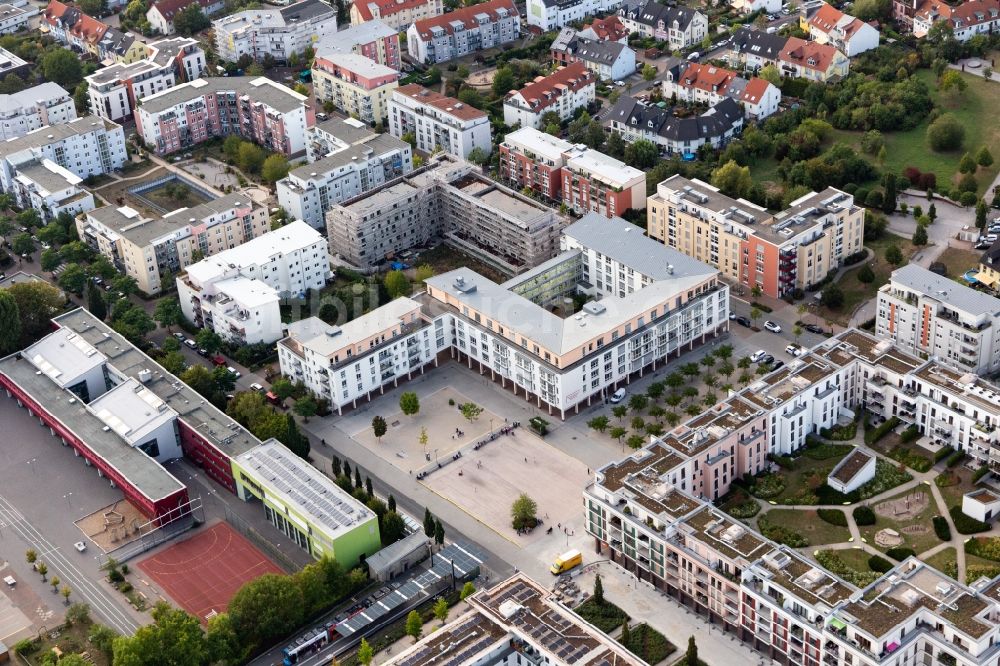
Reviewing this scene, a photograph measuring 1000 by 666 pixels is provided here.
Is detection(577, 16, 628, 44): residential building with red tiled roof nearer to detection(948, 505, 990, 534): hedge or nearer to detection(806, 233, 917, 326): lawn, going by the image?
detection(806, 233, 917, 326): lawn

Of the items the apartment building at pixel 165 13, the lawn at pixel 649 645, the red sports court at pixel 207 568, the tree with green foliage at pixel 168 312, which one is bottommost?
the lawn at pixel 649 645

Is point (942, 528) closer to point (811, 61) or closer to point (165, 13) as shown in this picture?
point (811, 61)

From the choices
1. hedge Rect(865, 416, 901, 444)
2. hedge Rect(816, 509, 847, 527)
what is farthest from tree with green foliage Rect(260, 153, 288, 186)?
hedge Rect(816, 509, 847, 527)

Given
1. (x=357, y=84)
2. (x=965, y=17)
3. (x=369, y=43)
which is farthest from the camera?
(x=965, y=17)

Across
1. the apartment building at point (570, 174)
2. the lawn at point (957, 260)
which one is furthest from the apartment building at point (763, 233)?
the lawn at point (957, 260)

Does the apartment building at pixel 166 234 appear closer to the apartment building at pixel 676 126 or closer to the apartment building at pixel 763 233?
the apartment building at pixel 763 233

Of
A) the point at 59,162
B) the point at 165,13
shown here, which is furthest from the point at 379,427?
the point at 165,13
